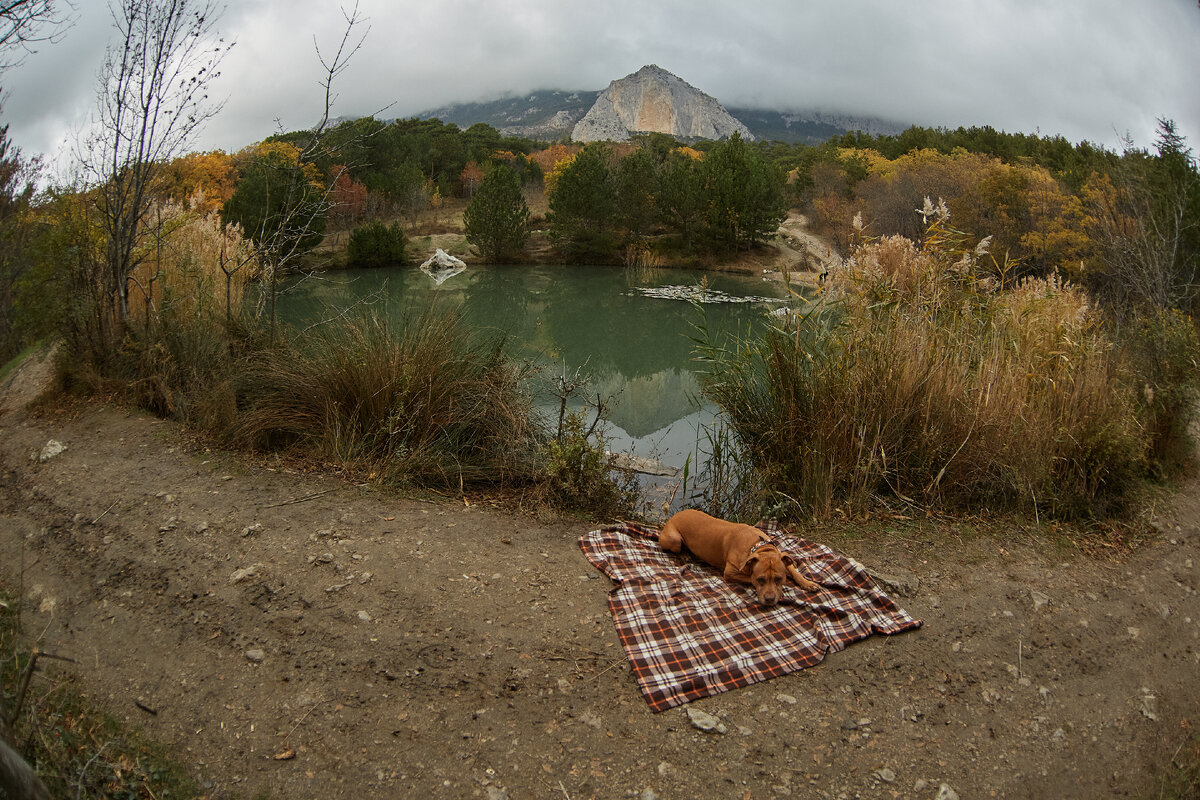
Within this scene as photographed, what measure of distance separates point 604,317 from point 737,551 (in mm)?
12044

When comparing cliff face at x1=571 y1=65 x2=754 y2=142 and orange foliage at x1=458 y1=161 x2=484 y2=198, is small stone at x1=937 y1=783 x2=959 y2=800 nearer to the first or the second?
orange foliage at x1=458 y1=161 x2=484 y2=198

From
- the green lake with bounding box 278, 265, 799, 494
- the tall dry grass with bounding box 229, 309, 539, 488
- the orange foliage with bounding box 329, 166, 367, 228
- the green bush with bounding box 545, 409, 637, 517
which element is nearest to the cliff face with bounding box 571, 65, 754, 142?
the orange foliage with bounding box 329, 166, 367, 228

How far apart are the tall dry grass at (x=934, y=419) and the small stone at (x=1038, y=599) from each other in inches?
25.9

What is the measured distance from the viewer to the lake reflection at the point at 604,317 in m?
6.44

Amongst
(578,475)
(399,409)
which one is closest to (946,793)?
(578,475)

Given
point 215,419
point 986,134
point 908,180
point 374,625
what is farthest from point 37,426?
point 986,134

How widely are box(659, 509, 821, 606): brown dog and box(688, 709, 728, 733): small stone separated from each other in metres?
0.61

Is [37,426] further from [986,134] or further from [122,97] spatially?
[986,134]

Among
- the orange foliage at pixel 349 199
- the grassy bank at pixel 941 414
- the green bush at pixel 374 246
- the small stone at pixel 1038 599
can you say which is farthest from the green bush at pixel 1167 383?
the orange foliage at pixel 349 199

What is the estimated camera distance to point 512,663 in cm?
225

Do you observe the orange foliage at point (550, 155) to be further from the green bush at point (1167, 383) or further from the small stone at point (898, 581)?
the small stone at point (898, 581)

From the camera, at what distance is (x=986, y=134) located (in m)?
28.1

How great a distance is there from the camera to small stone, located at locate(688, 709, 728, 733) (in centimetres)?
202

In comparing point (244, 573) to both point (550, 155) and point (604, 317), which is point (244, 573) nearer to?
point (604, 317)
